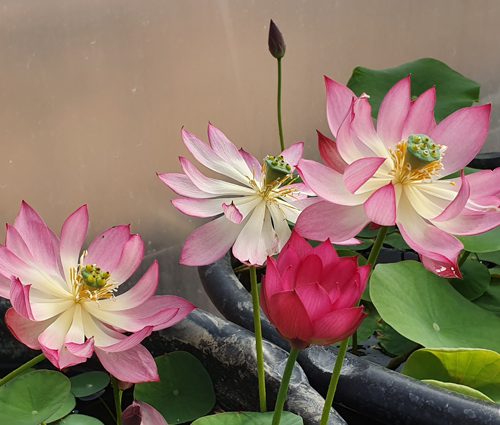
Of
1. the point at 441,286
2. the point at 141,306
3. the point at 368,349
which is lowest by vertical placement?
the point at 368,349

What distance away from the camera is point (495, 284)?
38.4 inches

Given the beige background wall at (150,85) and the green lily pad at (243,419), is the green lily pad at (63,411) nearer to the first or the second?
the green lily pad at (243,419)

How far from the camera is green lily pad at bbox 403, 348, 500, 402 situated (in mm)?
Result: 660

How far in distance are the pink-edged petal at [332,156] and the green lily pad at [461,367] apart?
248 mm

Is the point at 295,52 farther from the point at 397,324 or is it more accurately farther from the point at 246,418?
the point at 246,418

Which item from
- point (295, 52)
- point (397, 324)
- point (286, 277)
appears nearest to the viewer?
point (286, 277)

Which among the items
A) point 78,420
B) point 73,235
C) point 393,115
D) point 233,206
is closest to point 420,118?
point 393,115

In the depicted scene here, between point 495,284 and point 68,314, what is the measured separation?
2.00 feet

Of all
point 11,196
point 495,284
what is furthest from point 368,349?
point 11,196

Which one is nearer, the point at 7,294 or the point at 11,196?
the point at 7,294

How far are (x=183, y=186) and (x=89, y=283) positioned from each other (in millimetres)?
95

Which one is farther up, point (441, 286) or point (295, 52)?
point (295, 52)

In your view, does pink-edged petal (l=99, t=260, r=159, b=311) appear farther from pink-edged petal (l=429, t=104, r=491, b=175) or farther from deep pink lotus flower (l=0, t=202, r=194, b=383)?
pink-edged petal (l=429, t=104, r=491, b=175)

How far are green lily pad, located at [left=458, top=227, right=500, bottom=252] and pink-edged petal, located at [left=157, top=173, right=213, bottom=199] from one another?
1.21 feet
